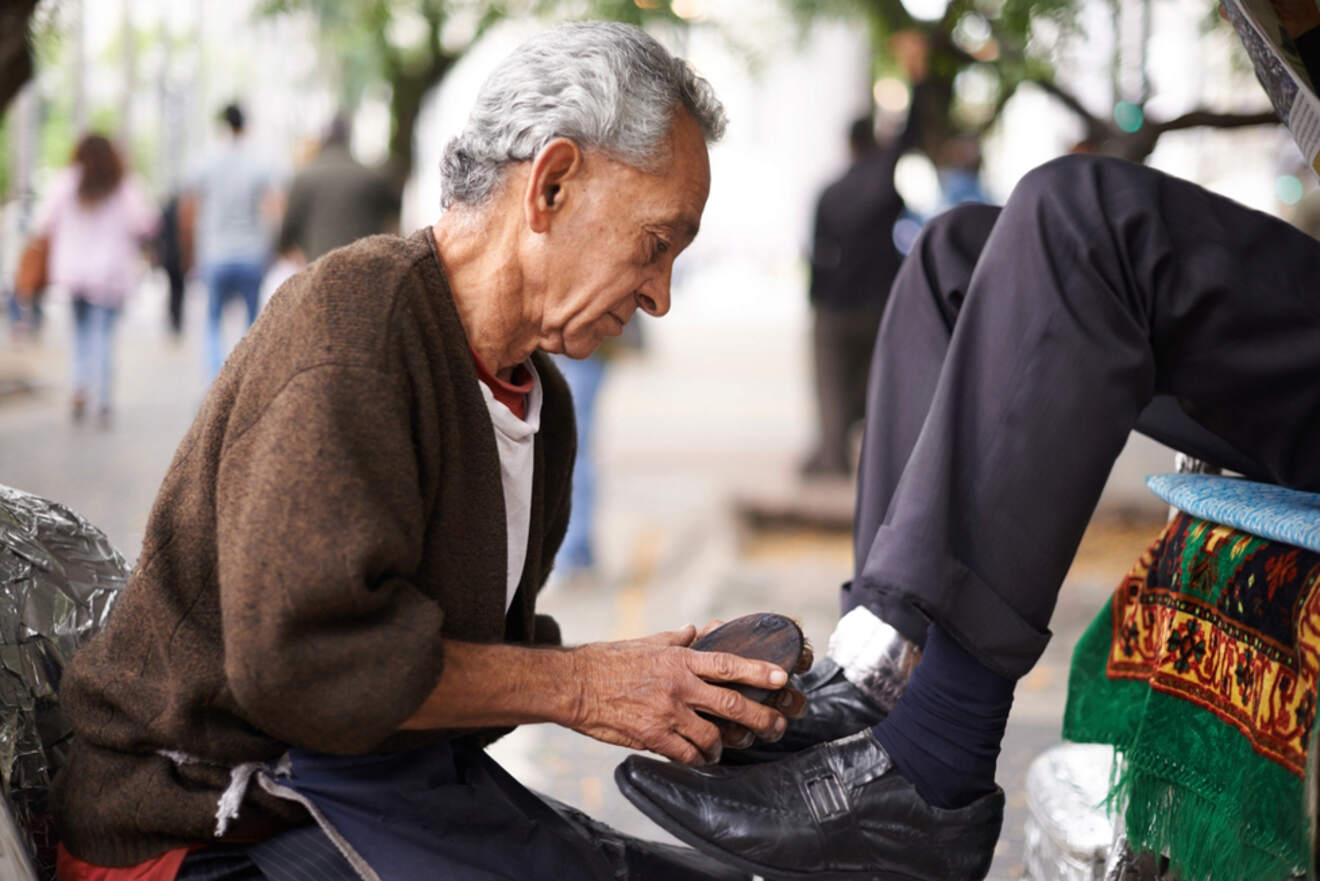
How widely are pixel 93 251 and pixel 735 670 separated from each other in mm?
8649

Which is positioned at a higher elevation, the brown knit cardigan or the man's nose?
the man's nose

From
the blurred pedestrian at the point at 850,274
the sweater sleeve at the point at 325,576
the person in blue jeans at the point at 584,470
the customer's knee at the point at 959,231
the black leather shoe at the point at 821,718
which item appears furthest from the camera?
the blurred pedestrian at the point at 850,274

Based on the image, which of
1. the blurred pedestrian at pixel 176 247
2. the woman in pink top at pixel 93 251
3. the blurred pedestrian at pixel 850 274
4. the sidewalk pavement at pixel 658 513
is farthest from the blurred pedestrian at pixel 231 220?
the blurred pedestrian at pixel 176 247

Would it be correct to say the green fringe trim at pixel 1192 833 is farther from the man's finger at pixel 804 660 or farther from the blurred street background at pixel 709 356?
the blurred street background at pixel 709 356

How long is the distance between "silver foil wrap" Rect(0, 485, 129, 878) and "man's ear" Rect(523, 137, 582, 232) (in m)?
0.75

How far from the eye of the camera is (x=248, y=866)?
155 cm

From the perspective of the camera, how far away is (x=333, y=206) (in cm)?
730

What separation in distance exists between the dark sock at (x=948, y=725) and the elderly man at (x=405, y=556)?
0.21m

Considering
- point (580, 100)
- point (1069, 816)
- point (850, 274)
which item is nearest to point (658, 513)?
point (850, 274)

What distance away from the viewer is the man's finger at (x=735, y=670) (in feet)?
5.09

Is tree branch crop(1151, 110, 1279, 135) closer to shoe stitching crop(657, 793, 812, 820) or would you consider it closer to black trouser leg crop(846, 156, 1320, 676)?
black trouser leg crop(846, 156, 1320, 676)

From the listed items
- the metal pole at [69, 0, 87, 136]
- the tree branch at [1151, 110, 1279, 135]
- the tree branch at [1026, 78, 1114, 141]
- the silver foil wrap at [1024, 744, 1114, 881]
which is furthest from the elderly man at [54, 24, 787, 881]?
the metal pole at [69, 0, 87, 136]

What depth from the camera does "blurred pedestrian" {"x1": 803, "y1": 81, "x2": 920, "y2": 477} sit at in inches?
283

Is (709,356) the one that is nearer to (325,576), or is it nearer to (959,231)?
(959,231)
